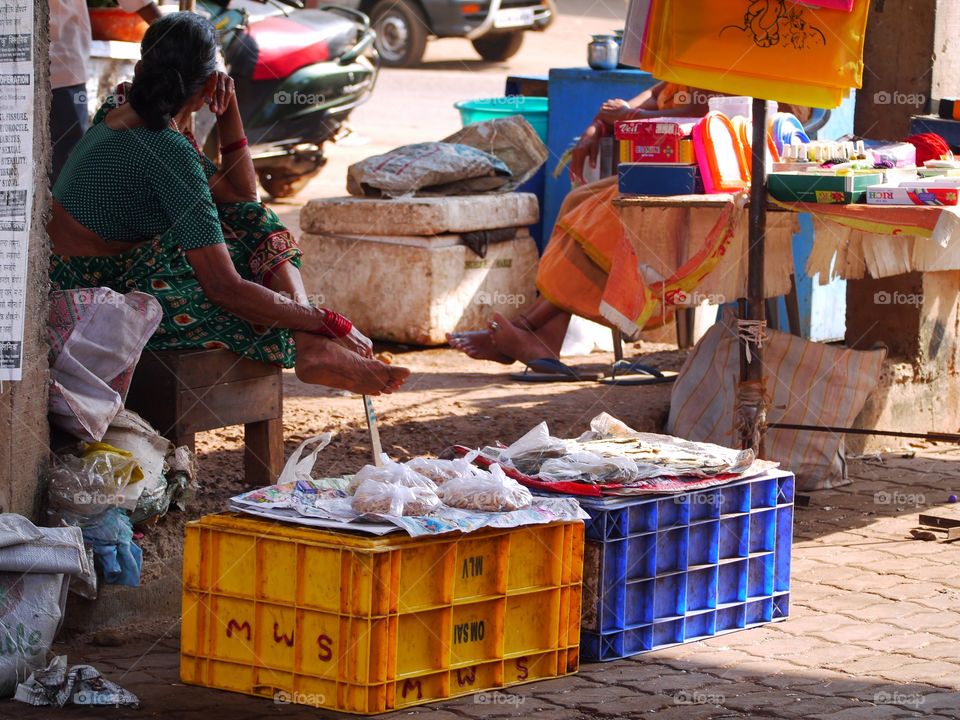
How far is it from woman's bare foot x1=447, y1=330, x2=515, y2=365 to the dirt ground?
0.14 metres

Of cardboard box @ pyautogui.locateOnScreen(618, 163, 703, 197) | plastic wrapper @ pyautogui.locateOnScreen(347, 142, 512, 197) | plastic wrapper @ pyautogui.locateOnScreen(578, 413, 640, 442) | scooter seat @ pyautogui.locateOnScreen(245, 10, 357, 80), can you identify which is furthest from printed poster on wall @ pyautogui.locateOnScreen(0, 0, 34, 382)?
scooter seat @ pyautogui.locateOnScreen(245, 10, 357, 80)

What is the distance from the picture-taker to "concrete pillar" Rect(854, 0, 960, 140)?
6.29 m

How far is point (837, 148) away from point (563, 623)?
2.38m

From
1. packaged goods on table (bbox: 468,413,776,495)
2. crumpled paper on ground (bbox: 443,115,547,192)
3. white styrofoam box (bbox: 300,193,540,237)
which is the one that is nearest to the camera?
packaged goods on table (bbox: 468,413,776,495)

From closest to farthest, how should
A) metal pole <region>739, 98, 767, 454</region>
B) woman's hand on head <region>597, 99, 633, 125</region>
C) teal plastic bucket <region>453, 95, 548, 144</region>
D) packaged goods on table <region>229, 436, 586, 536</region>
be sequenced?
1. packaged goods on table <region>229, 436, 586, 536</region>
2. metal pole <region>739, 98, 767, 454</region>
3. woman's hand on head <region>597, 99, 633, 125</region>
4. teal plastic bucket <region>453, 95, 548, 144</region>

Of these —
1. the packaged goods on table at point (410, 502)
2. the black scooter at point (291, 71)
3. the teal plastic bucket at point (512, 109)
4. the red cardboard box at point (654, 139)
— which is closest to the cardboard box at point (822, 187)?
the red cardboard box at point (654, 139)

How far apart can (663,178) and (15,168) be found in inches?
92.7

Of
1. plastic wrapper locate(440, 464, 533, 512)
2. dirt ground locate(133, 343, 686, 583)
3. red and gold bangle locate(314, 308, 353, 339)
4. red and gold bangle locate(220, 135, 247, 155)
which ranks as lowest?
dirt ground locate(133, 343, 686, 583)

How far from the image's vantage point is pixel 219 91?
4449 millimetres

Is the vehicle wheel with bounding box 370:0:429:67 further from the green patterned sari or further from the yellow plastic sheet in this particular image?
the green patterned sari

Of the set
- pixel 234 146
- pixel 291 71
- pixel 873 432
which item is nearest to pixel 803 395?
pixel 873 432

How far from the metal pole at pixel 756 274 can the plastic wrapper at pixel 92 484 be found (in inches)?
86.9

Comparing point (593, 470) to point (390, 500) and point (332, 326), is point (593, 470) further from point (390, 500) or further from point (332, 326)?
point (332, 326)

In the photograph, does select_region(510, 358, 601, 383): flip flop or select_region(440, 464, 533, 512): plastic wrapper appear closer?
select_region(440, 464, 533, 512): plastic wrapper
